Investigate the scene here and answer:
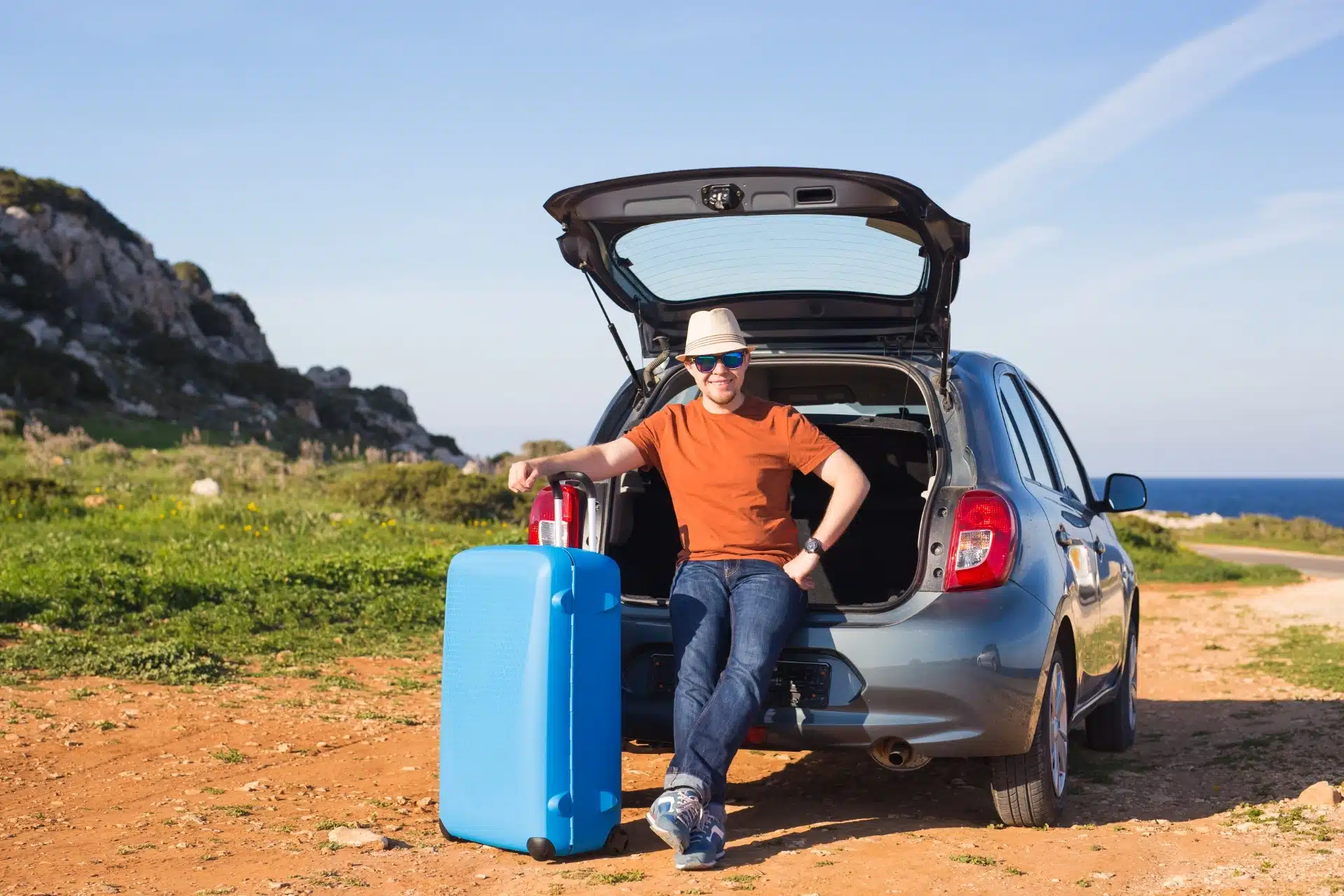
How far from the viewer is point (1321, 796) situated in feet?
17.0

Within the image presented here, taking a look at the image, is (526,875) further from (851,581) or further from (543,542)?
(851,581)

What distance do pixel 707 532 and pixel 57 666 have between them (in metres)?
4.65

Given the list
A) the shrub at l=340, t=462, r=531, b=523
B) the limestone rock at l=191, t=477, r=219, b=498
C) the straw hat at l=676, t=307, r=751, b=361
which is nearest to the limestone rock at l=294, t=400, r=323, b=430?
the shrub at l=340, t=462, r=531, b=523

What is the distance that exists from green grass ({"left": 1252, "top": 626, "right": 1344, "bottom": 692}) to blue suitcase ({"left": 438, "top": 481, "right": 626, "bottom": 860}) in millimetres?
6031

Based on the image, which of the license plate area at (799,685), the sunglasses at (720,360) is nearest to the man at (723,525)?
the sunglasses at (720,360)

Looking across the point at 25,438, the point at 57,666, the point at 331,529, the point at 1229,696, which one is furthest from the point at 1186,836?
the point at 25,438

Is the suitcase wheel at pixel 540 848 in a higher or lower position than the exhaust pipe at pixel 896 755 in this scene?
lower

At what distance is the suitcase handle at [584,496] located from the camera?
488 centimetres

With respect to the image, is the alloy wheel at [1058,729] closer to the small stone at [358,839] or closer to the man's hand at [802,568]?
the man's hand at [802,568]

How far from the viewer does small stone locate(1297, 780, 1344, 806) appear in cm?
516

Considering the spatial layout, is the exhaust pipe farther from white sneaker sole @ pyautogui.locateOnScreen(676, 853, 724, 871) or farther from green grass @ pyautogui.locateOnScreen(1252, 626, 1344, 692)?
green grass @ pyautogui.locateOnScreen(1252, 626, 1344, 692)

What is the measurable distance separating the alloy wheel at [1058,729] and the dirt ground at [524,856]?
0.61 feet

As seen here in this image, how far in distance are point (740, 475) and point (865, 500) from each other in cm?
126

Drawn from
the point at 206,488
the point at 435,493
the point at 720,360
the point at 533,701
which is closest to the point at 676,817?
the point at 533,701
